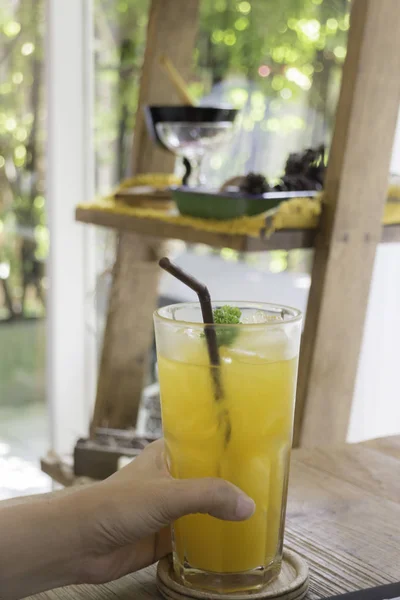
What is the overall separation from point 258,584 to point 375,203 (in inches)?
37.0

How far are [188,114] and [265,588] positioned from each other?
123 centimetres

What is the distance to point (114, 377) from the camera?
2135 millimetres

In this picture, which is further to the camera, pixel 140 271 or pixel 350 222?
pixel 140 271

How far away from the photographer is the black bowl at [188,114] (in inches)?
67.5

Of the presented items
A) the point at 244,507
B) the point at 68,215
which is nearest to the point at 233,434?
the point at 244,507

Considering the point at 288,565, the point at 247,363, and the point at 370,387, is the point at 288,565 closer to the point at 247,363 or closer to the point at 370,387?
the point at 247,363

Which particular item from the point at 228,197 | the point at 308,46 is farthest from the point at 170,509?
the point at 308,46

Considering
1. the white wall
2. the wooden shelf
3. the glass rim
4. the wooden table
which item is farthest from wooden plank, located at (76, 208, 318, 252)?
the white wall

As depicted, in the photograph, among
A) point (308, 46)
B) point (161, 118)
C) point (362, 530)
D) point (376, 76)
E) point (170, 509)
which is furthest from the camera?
point (308, 46)

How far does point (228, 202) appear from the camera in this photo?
1.45 m

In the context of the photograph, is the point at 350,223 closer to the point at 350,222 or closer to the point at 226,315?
the point at 350,222

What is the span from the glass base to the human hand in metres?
0.05

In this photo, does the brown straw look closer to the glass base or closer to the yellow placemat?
the glass base

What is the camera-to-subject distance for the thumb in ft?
2.08
